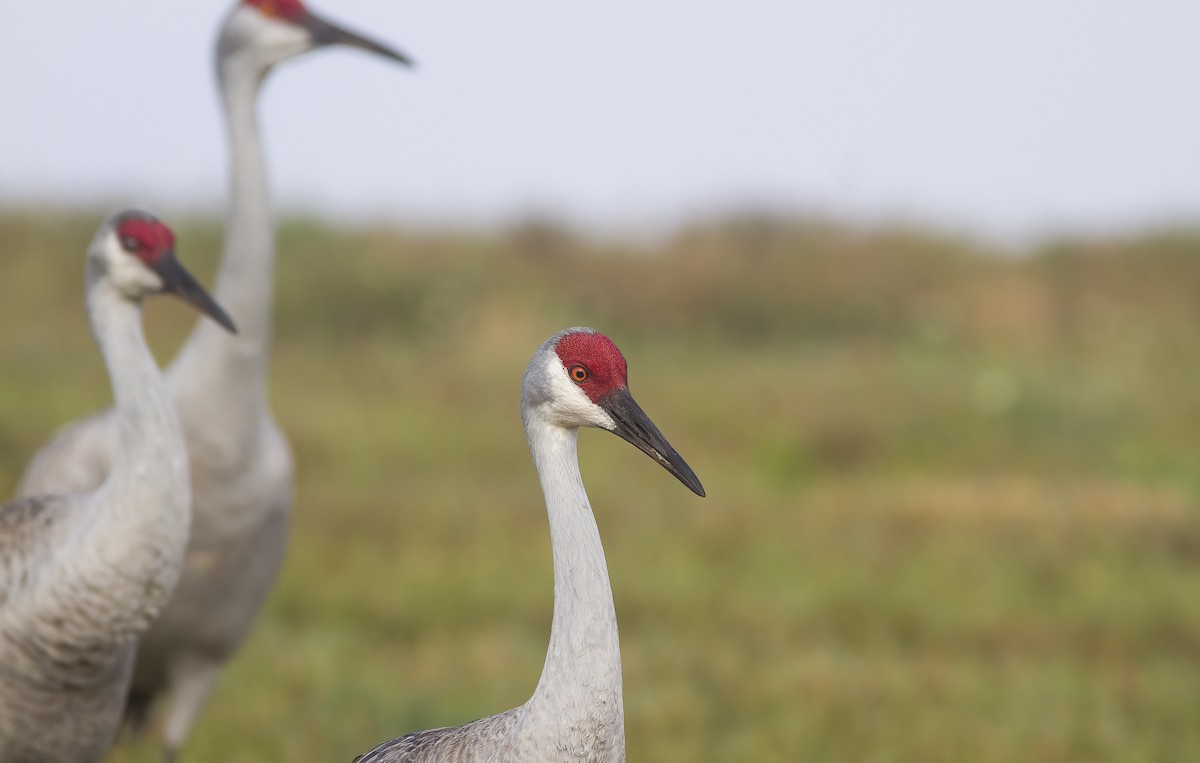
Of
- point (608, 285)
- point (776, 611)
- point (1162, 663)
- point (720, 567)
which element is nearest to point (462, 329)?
point (608, 285)

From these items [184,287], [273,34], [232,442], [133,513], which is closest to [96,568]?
[133,513]

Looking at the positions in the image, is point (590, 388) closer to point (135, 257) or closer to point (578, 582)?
point (578, 582)

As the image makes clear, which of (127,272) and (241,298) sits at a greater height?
(127,272)

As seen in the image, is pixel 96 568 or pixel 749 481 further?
pixel 749 481

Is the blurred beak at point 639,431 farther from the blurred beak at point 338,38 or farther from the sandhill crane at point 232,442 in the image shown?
the blurred beak at point 338,38

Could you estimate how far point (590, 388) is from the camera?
9.45 ft

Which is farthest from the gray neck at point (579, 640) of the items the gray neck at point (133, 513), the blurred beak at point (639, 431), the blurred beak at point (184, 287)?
the blurred beak at point (184, 287)

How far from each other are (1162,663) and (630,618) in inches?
92.1

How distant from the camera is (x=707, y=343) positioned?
13.5 m

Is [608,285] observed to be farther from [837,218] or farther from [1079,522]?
[1079,522]

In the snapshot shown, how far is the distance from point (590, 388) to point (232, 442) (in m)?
2.13

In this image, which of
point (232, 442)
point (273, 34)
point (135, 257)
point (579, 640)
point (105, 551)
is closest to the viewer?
point (579, 640)

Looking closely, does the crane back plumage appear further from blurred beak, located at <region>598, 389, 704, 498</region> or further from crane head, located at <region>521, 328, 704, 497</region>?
blurred beak, located at <region>598, 389, 704, 498</region>

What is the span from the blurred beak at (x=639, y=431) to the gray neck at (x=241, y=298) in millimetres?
2066
